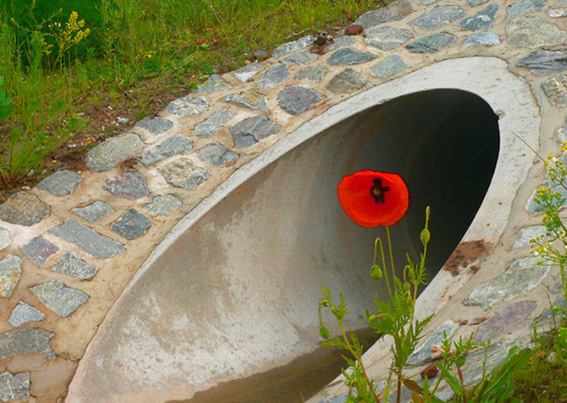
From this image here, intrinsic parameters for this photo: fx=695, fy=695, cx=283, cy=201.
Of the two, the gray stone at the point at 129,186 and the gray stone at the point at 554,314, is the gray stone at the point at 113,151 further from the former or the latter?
the gray stone at the point at 554,314

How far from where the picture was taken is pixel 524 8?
4.96 meters

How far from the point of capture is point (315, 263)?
15.8ft

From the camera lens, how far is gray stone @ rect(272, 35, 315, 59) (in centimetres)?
539

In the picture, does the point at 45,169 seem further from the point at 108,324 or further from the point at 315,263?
the point at 315,263

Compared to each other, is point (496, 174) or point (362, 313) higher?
point (496, 174)

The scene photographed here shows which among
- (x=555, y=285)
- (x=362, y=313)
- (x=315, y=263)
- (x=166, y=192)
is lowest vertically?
(x=362, y=313)

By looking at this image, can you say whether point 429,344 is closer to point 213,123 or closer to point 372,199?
point 372,199

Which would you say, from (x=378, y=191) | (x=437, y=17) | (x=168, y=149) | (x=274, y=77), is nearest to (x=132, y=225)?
(x=168, y=149)

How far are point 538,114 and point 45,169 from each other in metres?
3.00

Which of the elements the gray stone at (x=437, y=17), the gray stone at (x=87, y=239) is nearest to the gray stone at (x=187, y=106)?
the gray stone at (x=87, y=239)

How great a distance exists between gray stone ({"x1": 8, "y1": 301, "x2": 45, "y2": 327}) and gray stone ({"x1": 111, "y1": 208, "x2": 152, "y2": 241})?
698mm

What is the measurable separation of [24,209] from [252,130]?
5.18 ft

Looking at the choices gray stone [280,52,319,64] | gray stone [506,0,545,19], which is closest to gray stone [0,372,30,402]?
gray stone [280,52,319,64]

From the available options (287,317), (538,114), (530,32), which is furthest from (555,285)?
(530,32)
